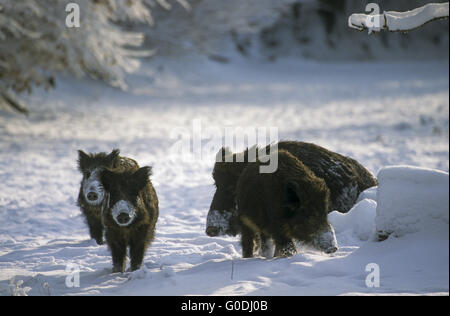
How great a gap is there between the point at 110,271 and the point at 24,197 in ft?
12.1

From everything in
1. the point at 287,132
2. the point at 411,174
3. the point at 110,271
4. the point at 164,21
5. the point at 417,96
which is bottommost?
the point at 110,271

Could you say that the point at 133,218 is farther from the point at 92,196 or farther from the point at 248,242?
the point at 248,242

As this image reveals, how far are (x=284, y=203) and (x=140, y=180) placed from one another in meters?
1.25

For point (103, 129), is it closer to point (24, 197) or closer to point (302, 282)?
point (24, 197)

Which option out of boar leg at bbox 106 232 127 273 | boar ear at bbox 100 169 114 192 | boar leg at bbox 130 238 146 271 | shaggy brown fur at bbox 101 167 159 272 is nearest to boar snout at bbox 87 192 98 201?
shaggy brown fur at bbox 101 167 159 272

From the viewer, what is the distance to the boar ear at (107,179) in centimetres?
432

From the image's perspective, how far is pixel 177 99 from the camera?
23.5 m

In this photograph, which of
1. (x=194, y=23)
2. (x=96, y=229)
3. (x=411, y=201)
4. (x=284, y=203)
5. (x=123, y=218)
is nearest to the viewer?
(x=411, y=201)

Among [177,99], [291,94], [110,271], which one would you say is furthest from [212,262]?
[291,94]

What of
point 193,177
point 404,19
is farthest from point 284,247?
point 193,177

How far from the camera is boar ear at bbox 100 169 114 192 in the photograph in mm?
4316

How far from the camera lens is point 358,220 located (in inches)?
211

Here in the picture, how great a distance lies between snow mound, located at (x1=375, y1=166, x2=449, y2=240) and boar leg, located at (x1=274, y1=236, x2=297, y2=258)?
0.75 m
